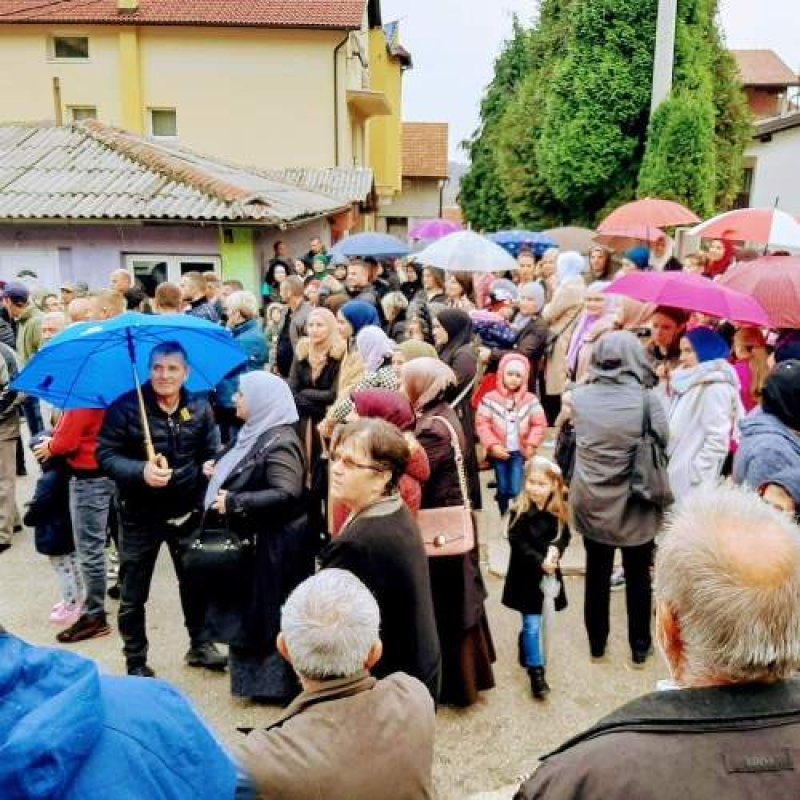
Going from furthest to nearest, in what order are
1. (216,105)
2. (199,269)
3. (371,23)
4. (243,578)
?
(371,23), (216,105), (199,269), (243,578)

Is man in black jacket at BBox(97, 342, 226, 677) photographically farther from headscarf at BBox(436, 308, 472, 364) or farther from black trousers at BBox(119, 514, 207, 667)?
headscarf at BBox(436, 308, 472, 364)

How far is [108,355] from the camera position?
416 centimetres

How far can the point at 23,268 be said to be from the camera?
49.1ft

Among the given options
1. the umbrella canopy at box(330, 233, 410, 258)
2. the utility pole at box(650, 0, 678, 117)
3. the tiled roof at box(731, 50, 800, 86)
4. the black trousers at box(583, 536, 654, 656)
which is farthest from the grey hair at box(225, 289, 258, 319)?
the tiled roof at box(731, 50, 800, 86)

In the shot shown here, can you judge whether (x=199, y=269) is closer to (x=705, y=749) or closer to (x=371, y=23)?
(x=705, y=749)

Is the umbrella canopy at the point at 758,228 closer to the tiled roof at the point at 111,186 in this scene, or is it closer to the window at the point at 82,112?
the tiled roof at the point at 111,186

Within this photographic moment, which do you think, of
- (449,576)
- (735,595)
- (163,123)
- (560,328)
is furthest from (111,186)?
(735,595)

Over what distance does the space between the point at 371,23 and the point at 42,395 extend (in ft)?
112

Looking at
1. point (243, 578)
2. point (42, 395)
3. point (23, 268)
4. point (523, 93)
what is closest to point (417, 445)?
point (243, 578)

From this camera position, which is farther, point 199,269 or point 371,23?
point 371,23

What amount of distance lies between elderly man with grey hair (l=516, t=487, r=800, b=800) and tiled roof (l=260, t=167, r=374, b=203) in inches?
833

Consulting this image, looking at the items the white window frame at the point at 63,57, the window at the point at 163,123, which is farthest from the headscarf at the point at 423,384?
the white window frame at the point at 63,57

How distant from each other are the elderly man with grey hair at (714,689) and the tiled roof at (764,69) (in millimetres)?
55472

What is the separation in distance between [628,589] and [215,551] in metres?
2.36
